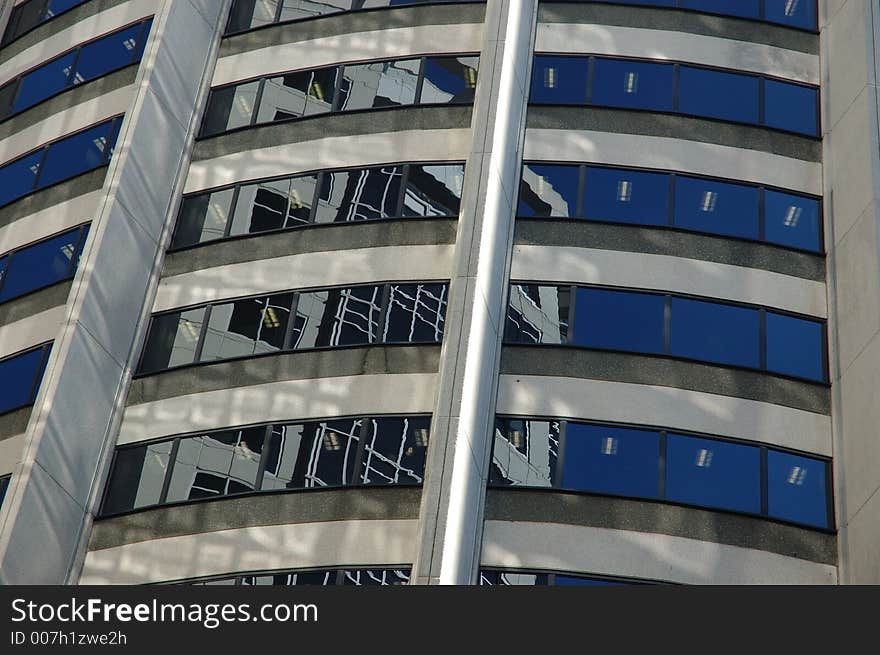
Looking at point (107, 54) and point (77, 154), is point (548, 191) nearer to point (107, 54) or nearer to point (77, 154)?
point (77, 154)

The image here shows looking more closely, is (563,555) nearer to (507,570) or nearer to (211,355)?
(507,570)

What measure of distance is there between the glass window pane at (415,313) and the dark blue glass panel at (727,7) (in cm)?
1140

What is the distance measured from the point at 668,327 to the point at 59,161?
1775cm

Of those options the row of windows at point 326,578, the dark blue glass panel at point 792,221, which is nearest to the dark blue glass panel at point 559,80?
the dark blue glass panel at point 792,221

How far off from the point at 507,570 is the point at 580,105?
42.0 feet

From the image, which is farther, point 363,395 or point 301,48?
point 301,48

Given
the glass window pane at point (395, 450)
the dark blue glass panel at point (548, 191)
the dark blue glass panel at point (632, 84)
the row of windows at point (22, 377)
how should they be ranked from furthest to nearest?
the dark blue glass panel at point (632, 84)
the dark blue glass panel at point (548, 191)
the row of windows at point (22, 377)
the glass window pane at point (395, 450)

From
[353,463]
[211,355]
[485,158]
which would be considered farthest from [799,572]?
[211,355]

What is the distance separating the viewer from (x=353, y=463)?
30.8 metres

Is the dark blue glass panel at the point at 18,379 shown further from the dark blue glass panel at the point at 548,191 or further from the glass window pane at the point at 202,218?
the dark blue glass panel at the point at 548,191

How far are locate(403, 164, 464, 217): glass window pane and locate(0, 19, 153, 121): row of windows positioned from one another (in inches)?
385

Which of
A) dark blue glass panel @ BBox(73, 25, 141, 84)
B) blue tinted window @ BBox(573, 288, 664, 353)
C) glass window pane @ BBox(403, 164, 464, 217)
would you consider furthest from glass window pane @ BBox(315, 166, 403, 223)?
dark blue glass panel @ BBox(73, 25, 141, 84)

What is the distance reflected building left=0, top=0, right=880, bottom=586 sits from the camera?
30.0 m

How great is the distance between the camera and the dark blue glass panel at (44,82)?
40.2 m
